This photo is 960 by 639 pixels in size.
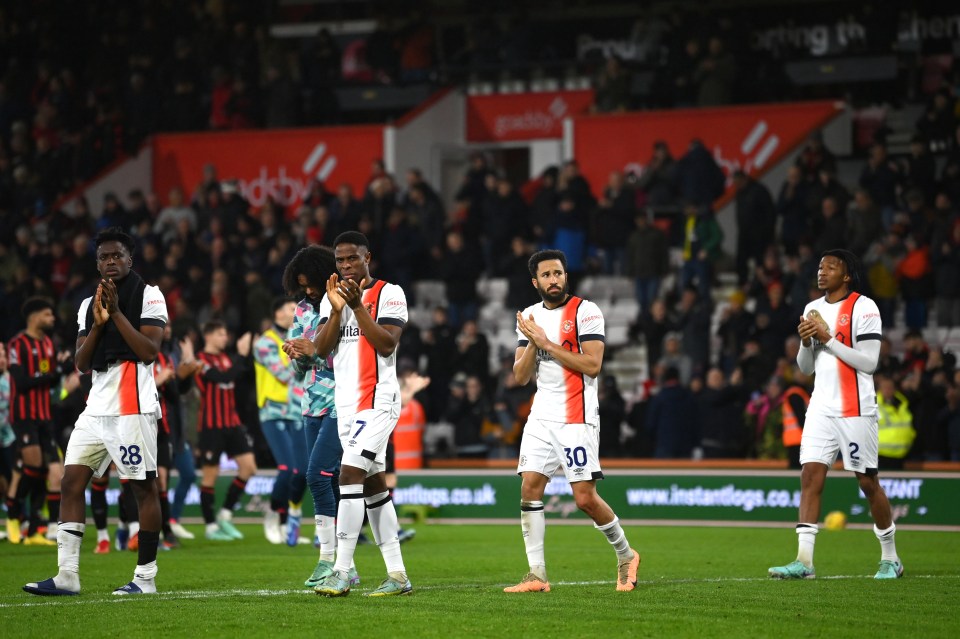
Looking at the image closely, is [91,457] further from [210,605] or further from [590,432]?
[590,432]

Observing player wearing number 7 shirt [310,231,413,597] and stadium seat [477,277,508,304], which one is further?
stadium seat [477,277,508,304]

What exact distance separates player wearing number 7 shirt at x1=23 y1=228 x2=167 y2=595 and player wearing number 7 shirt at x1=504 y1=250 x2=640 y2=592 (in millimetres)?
2574

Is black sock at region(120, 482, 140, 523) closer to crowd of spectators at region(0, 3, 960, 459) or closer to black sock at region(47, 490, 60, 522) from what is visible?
black sock at region(47, 490, 60, 522)

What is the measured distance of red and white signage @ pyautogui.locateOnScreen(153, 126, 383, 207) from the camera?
31734mm

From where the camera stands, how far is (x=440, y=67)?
32719 millimetres

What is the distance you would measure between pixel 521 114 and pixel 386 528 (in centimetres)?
2275

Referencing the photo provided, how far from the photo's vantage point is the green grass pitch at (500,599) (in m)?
8.75

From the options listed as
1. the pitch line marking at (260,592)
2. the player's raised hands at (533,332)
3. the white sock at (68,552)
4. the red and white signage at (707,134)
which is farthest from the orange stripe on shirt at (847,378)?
the red and white signage at (707,134)

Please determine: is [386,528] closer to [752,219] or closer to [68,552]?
[68,552]

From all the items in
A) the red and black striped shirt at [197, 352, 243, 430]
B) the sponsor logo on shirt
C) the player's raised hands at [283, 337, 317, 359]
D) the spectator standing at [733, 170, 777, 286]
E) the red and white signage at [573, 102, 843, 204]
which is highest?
the red and white signage at [573, 102, 843, 204]

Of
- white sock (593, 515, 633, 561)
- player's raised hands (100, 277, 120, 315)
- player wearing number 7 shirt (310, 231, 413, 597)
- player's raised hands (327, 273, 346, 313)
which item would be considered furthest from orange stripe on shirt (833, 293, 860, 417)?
player's raised hands (100, 277, 120, 315)

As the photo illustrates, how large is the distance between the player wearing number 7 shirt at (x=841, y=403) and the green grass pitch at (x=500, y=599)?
1.40ft

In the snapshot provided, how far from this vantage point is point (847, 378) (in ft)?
38.5

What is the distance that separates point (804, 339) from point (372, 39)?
22.4 metres
